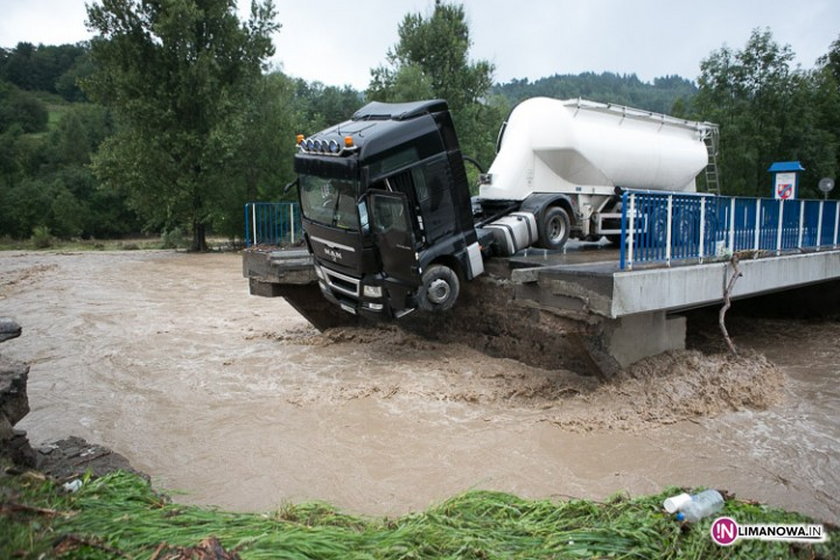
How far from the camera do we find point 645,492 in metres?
5.26

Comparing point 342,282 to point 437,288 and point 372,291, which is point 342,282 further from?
point 437,288

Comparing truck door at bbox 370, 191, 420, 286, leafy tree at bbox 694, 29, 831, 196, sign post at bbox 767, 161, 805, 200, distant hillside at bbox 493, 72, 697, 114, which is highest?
distant hillside at bbox 493, 72, 697, 114

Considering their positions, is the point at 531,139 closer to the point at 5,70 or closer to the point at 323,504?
the point at 323,504

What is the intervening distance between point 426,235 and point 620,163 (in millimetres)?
4926

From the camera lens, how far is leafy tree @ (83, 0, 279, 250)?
25.7 meters

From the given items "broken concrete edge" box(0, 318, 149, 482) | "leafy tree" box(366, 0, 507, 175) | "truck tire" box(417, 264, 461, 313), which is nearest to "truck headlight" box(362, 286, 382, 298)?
"truck tire" box(417, 264, 461, 313)

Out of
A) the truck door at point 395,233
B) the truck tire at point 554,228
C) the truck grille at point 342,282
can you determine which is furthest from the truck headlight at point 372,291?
the truck tire at point 554,228

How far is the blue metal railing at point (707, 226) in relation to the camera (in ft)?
22.8

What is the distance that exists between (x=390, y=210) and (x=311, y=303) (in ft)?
13.8

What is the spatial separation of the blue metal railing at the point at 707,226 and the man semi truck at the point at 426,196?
2.06 metres

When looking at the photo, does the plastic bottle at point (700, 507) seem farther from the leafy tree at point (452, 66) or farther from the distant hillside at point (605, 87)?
the distant hillside at point (605, 87)

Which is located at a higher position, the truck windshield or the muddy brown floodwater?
the truck windshield

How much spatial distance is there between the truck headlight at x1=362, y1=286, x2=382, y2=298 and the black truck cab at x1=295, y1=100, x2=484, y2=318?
0.01 m

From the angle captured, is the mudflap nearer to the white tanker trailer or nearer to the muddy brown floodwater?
the muddy brown floodwater
